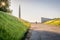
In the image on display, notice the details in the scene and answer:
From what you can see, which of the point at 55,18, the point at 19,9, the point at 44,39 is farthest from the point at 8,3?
the point at 44,39

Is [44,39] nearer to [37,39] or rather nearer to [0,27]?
[37,39]

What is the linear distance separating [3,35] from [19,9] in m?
→ 19.0

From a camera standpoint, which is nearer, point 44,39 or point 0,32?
point 0,32

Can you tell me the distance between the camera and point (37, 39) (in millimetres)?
8508

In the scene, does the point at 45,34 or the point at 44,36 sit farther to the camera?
the point at 45,34

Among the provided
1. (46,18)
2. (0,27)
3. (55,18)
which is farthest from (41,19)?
(0,27)

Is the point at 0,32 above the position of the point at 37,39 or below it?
above

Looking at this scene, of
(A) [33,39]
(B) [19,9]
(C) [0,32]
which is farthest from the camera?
(B) [19,9]

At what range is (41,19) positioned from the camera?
29484 millimetres

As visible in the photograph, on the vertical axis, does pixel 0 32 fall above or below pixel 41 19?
above

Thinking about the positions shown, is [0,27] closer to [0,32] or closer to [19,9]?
[0,32]

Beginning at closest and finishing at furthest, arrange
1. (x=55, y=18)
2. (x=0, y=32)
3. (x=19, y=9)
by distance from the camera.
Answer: (x=0, y=32) < (x=19, y=9) < (x=55, y=18)

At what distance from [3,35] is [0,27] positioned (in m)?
0.69

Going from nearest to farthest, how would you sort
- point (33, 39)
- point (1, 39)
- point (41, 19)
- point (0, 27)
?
point (1, 39) < point (0, 27) < point (33, 39) < point (41, 19)
